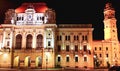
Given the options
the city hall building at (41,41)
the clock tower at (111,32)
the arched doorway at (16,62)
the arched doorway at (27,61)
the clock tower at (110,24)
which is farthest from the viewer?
the clock tower at (110,24)

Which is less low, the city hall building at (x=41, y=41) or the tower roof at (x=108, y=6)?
the tower roof at (x=108, y=6)

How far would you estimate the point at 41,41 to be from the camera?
8312cm

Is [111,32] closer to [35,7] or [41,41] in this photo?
[41,41]

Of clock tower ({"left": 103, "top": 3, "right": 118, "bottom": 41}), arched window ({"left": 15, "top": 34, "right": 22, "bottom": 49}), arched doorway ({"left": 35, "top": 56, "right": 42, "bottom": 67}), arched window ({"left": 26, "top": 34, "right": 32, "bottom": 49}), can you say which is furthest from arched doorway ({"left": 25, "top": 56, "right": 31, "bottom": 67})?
clock tower ({"left": 103, "top": 3, "right": 118, "bottom": 41})

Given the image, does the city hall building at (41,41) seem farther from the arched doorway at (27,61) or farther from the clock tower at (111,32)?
the clock tower at (111,32)

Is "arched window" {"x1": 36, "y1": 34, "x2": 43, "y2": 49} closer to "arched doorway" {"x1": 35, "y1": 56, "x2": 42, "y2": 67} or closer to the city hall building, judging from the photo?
the city hall building

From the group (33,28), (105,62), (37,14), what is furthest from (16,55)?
(105,62)

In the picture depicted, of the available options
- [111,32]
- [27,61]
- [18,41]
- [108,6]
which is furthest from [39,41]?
[108,6]

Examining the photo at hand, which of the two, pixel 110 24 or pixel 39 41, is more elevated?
pixel 110 24

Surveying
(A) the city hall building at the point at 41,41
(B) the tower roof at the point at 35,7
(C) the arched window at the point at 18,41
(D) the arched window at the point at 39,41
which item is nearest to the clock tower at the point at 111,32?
(A) the city hall building at the point at 41,41

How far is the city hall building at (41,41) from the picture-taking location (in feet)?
264

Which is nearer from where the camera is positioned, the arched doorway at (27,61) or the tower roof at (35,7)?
the arched doorway at (27,61)

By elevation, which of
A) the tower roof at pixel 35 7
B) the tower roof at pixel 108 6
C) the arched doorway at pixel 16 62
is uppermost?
the tower roof at pixel 108 6

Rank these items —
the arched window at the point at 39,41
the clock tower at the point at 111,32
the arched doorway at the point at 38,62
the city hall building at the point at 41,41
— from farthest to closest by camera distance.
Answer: the clock tower at the point at 111,32, the arched window at the point at 39,41, the arched doorway at the point at 38,62, the city hall building at the point at 41,41
